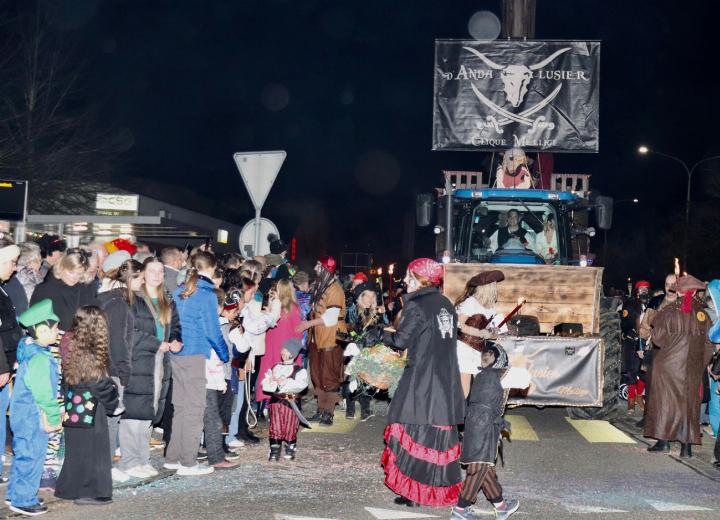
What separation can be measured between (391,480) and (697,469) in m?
3.76

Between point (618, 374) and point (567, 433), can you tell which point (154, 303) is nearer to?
point (567, 433)

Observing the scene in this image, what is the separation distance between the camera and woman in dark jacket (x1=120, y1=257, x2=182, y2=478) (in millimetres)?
8055

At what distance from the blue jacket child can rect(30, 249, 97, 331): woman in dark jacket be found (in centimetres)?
125

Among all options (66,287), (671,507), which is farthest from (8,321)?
(671,507)

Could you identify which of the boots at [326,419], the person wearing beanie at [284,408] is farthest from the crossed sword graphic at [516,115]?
the person wearing beanie at [284,408]

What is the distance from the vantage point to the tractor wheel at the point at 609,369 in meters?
13.0

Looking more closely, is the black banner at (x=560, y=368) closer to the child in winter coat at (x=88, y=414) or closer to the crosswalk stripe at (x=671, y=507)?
the crosswalk stripe at (x=671, y=507)

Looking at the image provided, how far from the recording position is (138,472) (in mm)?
8336

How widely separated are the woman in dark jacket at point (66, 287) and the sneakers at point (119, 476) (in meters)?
1.34

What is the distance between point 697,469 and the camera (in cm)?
950

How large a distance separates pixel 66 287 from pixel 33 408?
1.59 m

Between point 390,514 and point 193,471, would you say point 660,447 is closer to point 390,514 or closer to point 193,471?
point 390,514

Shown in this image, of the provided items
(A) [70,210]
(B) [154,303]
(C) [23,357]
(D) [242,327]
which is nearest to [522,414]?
(D) [242,327]

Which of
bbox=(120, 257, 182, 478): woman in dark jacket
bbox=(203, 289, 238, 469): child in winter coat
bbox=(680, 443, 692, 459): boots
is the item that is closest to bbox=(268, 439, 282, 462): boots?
bbox=(203, 289, 238, 469): child in winter coat
